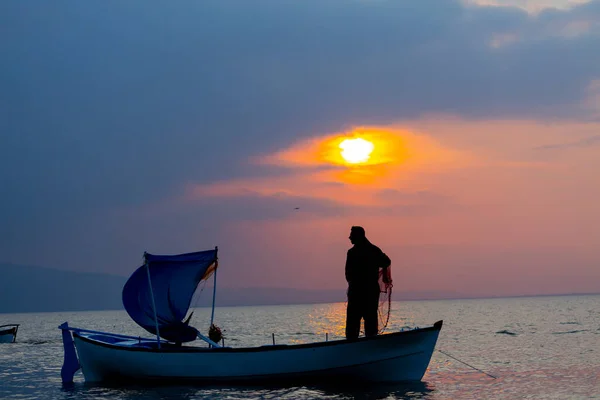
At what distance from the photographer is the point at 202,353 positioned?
21703mm

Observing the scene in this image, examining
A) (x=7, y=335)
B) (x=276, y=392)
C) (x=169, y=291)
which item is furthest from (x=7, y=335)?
(x=276, y=392)

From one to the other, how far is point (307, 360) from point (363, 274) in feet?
10.8

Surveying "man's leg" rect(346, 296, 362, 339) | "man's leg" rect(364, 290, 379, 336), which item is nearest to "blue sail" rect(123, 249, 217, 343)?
"man's leg" rect(346, 296, 362, 339)

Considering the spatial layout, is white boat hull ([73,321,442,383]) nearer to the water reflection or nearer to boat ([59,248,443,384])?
boat ([59,248,443,384])

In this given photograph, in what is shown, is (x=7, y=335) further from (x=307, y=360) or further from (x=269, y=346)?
(x=307, y=360)

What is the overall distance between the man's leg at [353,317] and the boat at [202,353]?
36 centimetres

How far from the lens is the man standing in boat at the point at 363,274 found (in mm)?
20156

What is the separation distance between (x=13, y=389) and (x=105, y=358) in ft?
21.0

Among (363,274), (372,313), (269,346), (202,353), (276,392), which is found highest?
(363,274)

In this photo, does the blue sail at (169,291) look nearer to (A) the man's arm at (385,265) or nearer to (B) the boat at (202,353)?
(B) the boat at (202,353)

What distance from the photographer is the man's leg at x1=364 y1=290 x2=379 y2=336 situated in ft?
66.4

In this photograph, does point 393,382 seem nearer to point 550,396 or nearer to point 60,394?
point 550,396

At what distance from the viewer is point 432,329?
20.8m

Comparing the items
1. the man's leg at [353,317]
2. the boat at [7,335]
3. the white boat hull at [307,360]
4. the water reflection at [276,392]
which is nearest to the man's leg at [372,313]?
the man's leg at [353,317]
